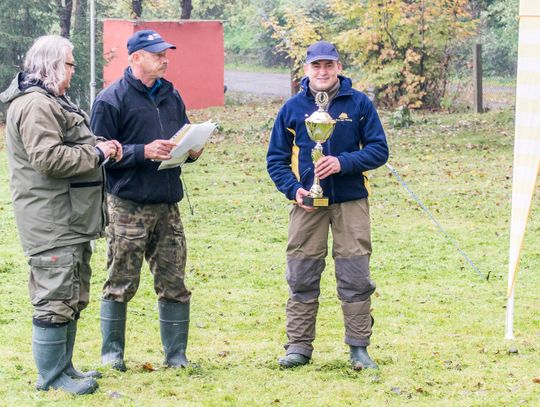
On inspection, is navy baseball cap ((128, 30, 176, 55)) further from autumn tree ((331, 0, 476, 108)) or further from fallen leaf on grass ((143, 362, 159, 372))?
autumn tree ((331, 0, 476, 108))

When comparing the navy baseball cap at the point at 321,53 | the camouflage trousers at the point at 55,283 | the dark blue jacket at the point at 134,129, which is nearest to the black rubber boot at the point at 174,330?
the dark blue jacket at the point at 134,129

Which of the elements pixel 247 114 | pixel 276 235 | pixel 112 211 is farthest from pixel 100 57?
pixel 112 211

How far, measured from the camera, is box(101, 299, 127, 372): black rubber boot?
632 centimetres

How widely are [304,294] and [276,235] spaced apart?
16.7ft

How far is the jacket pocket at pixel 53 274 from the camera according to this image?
563 cm

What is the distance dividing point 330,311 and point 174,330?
219 cm

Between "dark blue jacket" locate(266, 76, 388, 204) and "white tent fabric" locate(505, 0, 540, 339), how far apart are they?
901 mm

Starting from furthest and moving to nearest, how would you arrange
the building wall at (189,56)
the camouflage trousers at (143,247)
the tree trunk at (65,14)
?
the building wall at (189,56) → the tree trunk at (65,14) → the camouflage trousers at (143,247)

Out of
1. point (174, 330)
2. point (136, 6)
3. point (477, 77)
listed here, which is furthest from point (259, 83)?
point (174, 330)

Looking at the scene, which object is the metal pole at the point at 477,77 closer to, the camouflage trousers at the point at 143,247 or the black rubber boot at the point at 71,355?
the camouflage trousers at the point at 143,247

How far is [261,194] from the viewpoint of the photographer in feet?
47.2

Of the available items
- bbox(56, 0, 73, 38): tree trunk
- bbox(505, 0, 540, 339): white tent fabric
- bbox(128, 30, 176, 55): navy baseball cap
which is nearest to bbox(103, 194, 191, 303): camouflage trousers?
bbox(128, 30, 176, 55): navy baseball cap

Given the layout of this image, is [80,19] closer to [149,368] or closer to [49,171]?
[149,368]

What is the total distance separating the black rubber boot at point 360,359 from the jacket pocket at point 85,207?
5.58 ft
